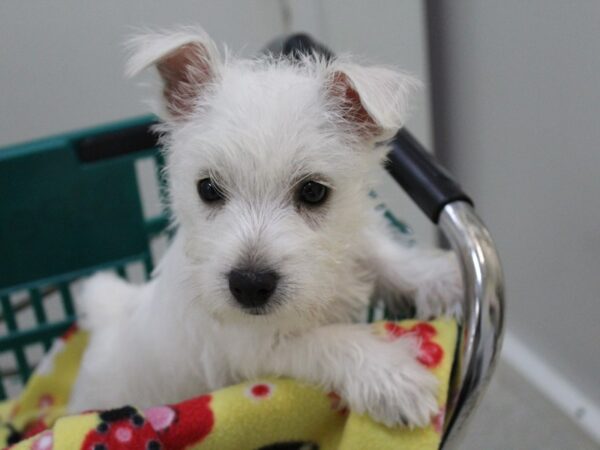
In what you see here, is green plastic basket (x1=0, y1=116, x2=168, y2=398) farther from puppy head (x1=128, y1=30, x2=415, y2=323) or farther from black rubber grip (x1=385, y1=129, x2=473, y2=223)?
black rubber grip (x1=385, y1=129, x2=473, y2=223)

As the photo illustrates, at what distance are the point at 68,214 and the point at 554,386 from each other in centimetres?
118

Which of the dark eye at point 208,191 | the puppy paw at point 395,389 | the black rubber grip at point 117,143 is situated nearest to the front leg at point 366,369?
the puppy paw at point 395,389

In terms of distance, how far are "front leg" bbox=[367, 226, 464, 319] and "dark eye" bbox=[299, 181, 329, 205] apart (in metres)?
0.22

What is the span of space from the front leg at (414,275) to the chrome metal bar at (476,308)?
25cm

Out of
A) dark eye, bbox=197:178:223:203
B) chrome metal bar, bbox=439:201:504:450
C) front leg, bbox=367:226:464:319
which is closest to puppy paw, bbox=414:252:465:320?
front leg, bbox=367:226:464:319

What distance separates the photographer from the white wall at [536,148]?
1374 mm

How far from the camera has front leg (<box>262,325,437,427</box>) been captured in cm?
88

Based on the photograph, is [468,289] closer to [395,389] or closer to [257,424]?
[395,389]

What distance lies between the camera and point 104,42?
6.16 feet

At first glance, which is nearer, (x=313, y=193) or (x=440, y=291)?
(x=313, y=193)

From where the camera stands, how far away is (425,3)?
64.7 inches

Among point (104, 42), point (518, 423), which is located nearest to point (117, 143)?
point (104, 42)

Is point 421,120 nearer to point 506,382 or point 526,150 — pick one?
point 526,150

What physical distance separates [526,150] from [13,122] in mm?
1316
